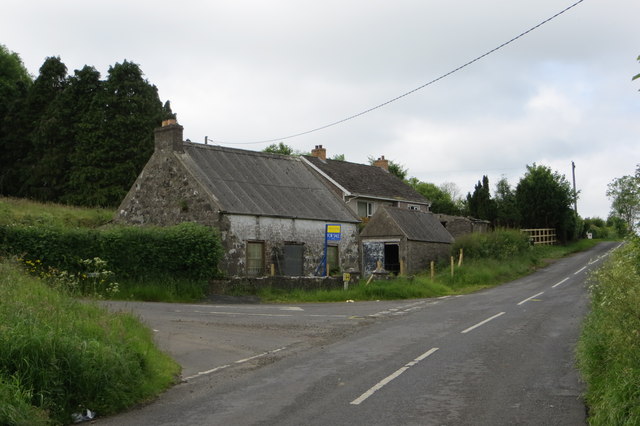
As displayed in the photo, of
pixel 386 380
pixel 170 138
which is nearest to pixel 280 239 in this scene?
pixel 170 138

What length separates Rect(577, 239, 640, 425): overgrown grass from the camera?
7.38 meters

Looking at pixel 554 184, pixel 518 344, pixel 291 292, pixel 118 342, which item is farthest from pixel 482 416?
Answer: pixel 554 184

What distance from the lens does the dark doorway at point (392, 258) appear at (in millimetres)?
40750

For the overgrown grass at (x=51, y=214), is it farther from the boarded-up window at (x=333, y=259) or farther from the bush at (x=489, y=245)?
the bush at (x=489, y=245)

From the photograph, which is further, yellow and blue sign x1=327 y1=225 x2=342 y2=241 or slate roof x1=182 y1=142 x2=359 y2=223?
yellow and blue sign x1=327 y1=225 x2=342 y2=241

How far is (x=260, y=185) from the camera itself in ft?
120

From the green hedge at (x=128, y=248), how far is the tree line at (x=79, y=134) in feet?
82.7

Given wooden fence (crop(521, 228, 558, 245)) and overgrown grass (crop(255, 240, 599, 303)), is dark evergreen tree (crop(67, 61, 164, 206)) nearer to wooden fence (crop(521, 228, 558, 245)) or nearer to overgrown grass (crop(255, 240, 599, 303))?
overgrown grass (crop(255, 240, 599, 303))

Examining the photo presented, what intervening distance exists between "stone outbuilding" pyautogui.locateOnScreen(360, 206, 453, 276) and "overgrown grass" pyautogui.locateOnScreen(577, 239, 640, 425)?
28281mm

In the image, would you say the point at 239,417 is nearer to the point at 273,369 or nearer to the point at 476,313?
the point at 273,369

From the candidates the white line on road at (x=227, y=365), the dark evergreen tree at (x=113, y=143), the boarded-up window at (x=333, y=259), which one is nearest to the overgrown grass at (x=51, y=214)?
the dark evergreen tree at (x=113, y=143)

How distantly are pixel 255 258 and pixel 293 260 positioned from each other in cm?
241

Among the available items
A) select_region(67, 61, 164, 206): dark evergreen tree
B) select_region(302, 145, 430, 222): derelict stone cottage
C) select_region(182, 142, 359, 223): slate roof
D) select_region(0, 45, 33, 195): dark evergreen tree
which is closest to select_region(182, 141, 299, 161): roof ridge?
select_region(182, 142, 359, 223): slate roof

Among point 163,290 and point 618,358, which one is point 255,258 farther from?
point 618,358
